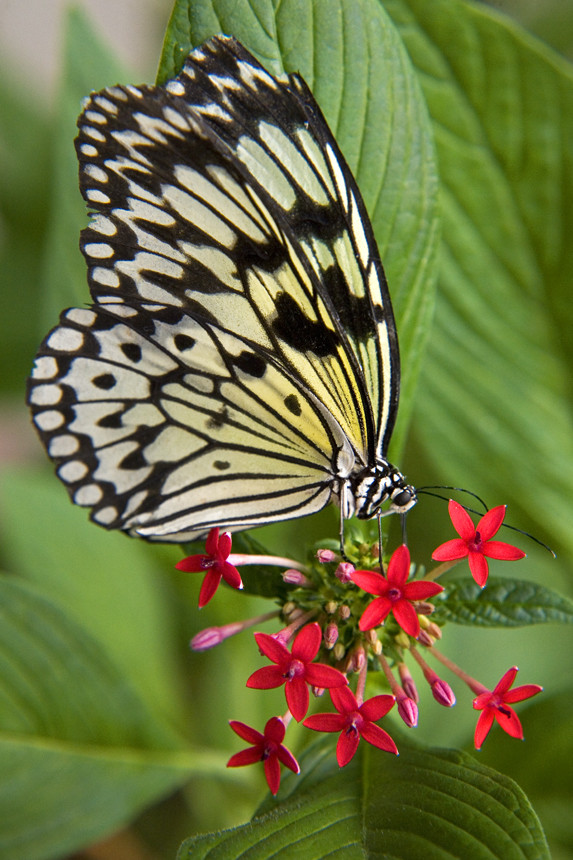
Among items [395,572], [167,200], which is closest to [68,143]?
[167,200]

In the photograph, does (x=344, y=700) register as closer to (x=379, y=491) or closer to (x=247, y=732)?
(x=247, y=732)

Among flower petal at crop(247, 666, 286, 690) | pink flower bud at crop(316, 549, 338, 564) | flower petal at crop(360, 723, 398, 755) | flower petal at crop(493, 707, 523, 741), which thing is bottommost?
flower petal at crop(493, 707, 523, 741)

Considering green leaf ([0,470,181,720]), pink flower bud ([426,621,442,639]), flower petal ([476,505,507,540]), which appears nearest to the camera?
flower petal ([476,505,507,540])

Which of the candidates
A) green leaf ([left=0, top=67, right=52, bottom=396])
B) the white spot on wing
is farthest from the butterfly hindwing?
green leaf ([left=0, top=67, right=52, bottom=396])

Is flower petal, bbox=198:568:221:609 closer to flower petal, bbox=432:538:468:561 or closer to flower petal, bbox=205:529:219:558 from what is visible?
flower petal, bbox=205:529:219:558

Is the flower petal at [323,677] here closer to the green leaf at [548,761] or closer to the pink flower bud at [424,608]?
the pink flower bud at [424,608]

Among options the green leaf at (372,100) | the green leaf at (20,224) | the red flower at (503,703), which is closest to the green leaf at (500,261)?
the green leaf at (372,100)
